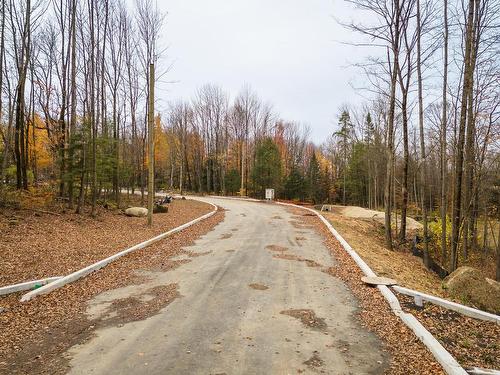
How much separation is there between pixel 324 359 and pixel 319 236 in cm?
944

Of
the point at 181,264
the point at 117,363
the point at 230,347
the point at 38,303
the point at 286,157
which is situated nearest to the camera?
the point at 117,363

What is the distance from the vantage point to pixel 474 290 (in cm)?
805

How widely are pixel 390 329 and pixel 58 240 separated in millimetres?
9744

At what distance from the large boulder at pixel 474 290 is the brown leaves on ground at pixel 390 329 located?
207 cm

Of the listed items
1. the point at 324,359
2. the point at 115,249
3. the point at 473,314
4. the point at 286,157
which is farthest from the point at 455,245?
the point at 286,157

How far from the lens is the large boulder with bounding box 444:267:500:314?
24.7 ft

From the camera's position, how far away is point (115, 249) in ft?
34.7

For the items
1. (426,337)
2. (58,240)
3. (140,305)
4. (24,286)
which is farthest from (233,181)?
(426,337)

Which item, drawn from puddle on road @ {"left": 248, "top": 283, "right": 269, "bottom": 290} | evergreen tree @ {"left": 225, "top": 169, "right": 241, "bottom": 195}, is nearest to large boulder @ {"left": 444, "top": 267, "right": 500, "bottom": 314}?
puddle on road @ {"left": 248, "top": 283, "right": 269, "bottom": 290}

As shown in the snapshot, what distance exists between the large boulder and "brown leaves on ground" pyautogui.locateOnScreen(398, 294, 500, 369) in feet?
6.92

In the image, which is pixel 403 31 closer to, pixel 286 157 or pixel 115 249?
pixel 115 249

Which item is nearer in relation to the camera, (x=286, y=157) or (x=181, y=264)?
(x=181, y=264)

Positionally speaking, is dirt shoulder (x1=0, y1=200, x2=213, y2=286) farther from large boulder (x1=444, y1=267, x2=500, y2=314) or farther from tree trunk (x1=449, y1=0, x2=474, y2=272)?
tree trunk (x1=449, y1=0, x2=474, y2=272)

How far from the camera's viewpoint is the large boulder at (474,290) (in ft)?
24.7
